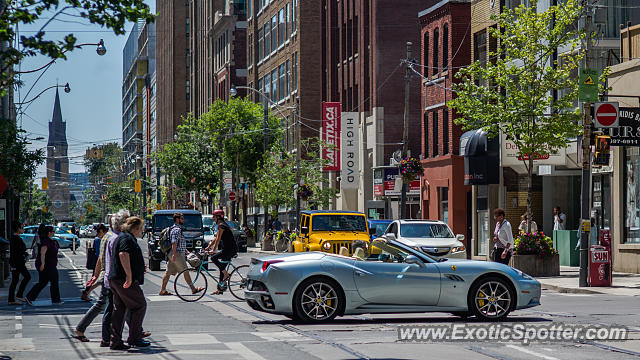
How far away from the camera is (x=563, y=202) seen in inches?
1596

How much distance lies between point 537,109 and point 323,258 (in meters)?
16.6

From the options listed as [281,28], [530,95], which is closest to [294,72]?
[281,28]

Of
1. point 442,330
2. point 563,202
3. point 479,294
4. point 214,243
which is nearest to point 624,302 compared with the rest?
point 479,294

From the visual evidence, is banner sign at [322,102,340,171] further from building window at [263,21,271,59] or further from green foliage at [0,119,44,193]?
building window at [263,21,271,59]

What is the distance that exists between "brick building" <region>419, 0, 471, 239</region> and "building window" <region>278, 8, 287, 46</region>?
94.0 feet

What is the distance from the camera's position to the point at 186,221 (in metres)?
35.8

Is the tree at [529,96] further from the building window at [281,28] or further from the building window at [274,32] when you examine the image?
the building window at [274,32]

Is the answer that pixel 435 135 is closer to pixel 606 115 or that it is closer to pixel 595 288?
pixel 606 115

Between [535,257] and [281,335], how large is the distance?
16041 millimetres

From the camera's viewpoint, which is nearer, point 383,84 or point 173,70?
point 383,84

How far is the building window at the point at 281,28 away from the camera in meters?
77.9

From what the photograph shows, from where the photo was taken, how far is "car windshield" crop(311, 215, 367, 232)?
30141 millimetres

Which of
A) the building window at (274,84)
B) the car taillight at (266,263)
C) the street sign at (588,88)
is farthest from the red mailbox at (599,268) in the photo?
the building window at (274,84)

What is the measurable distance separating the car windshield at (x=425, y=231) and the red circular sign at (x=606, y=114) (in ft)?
21.4
